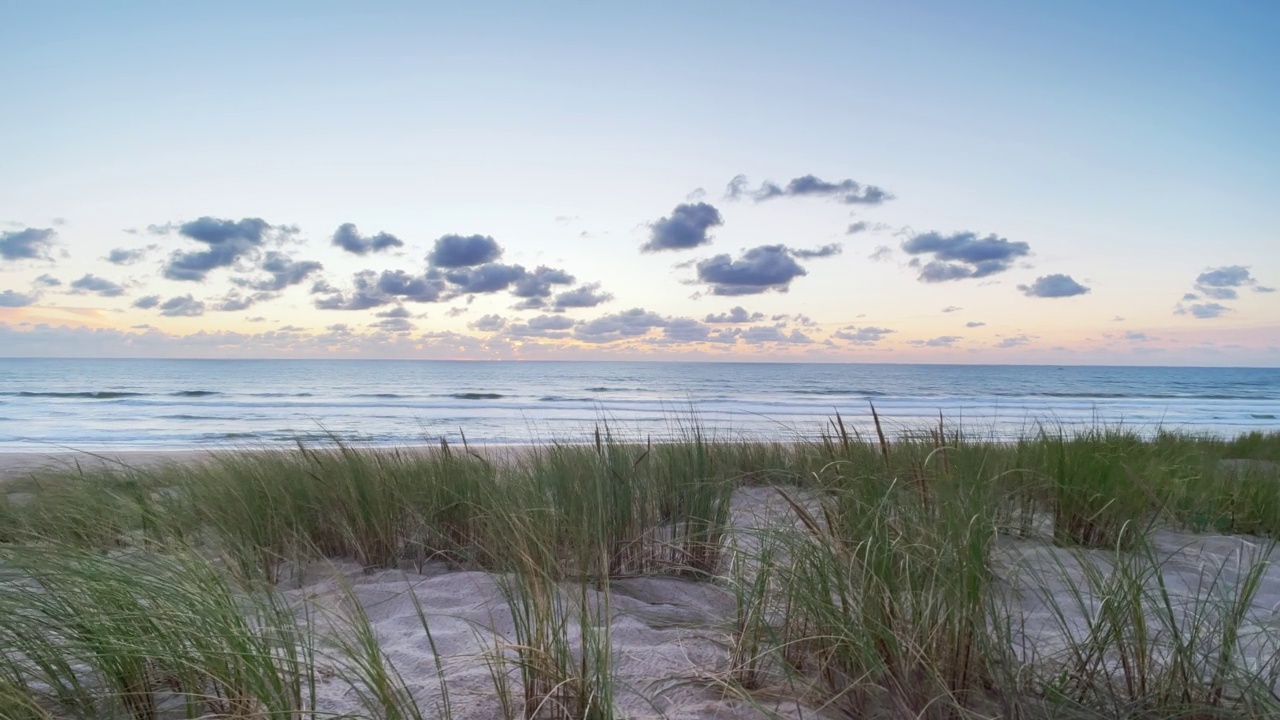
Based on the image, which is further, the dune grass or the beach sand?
the beach sand

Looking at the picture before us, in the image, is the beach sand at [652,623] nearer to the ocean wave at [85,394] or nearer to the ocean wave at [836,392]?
the ocean wave at [85,394]

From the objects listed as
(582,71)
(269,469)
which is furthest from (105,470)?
(582,71)

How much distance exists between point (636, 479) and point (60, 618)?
271 centimetres

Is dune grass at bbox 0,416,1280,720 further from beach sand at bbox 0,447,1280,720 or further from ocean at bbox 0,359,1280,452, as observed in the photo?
ocean at bbox 0,359,1280,452

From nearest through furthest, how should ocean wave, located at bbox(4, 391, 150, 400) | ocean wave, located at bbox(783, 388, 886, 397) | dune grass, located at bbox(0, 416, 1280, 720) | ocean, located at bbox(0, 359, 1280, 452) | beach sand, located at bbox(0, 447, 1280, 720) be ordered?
1. dune grass, located at bbox(0, 416, 1280, 720)
2. beach sand, located at bbox(0, 447, 1280, 720)
3. ocean, located at bbox(0, 359, 1280, 452)
4. ocean wave, located at bbox(4, 391, 150, 400)
5. ocean wave, located at bbox(783, 388, 886, 397)

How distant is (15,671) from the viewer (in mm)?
1839

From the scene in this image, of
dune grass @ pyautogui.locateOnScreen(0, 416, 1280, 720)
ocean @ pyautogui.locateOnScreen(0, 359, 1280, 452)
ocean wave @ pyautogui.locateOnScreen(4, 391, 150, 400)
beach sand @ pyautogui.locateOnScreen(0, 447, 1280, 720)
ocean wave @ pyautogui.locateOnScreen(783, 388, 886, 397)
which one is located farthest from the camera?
ocean wave @ pyautogui.locateOnScreen(783, 388, 886, 397)

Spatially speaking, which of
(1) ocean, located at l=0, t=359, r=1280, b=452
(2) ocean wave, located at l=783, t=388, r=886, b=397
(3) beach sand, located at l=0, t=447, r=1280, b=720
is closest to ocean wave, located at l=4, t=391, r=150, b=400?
(1) ocean, located at l=0, t=359, r=1280, b=452

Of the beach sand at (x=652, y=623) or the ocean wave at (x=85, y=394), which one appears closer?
the beach sand at (x=652, y=623)

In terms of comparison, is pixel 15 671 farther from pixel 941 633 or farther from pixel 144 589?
pixel 941 633

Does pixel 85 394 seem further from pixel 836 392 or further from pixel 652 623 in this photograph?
pixel 652 623

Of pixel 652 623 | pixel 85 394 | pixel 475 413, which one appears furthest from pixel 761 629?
pixel 85 394

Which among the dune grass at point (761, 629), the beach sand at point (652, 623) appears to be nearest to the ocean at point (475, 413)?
the beach sand at point (652, 623)

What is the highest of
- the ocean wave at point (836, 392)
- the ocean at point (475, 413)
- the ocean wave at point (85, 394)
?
the ocean wave at point (836, 392)
